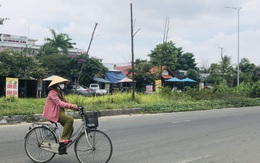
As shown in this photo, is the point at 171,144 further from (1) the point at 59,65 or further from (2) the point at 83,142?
(1) the point at 59,65

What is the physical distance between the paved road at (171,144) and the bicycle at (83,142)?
348 mm

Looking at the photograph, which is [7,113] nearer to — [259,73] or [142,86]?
[142,86]

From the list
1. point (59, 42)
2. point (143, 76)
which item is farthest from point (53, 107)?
point (59, 42)

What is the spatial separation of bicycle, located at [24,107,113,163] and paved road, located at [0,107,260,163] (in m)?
0.35

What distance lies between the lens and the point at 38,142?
614 cm

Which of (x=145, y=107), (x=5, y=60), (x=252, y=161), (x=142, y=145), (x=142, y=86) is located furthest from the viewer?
(x=142, y=86)

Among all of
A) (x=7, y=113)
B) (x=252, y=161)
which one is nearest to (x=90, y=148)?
(x=252, y=161)

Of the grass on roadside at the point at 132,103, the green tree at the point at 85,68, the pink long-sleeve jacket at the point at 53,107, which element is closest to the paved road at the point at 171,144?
the pink long-sleeve jacket at the point at 53,107

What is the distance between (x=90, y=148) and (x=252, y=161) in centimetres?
333

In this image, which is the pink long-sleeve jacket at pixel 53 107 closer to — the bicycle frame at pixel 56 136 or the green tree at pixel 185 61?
the bicycle frame at pixel 56 136

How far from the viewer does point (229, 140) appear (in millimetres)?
8578

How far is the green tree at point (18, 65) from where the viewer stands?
95.5ft

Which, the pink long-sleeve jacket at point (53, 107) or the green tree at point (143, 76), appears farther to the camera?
the green tree at point (143, 76)

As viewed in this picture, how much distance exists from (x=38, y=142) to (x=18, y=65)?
83.1 feet
